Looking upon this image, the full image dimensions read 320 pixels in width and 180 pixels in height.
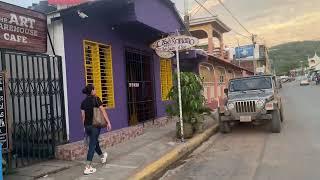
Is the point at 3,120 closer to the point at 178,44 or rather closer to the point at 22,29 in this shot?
the point at 22,29

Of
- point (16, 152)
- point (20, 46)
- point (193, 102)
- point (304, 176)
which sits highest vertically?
point (20, 46)

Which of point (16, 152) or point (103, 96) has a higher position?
point (103, 96)

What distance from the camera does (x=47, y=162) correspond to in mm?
9148

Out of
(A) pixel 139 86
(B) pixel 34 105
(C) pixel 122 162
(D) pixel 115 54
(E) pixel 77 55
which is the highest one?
(D) pixel 115 54

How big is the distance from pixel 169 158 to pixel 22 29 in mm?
4172

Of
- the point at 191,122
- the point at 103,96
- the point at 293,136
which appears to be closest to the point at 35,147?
the point at 103,96

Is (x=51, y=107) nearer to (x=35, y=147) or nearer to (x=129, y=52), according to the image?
(x=35, y=147)

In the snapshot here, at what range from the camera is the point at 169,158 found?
9.83 m

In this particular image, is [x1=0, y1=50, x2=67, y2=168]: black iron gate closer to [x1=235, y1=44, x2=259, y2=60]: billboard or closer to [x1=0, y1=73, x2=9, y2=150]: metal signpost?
[x1=0, y1=73, x2=9, y2=150]: metal signpost

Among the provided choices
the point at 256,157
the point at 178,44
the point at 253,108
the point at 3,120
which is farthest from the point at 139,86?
the point at 3,120

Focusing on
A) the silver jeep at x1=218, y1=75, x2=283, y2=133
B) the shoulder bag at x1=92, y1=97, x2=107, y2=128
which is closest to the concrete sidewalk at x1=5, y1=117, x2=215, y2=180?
the shoulder bag at x1=92, y1=97, x2=107, y2=128

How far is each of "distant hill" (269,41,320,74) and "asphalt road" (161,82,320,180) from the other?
15830 cm

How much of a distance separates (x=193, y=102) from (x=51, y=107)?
4571 mm

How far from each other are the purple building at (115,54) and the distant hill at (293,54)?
15672 centimetres
